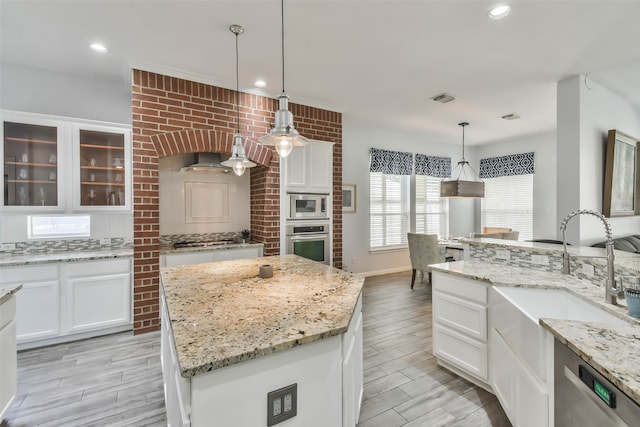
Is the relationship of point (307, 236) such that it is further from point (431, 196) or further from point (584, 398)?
point (431, 196)

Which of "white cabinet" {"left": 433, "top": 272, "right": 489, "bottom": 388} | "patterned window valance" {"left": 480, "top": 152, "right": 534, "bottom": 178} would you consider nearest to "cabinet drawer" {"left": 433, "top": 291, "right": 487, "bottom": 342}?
"white cabinet" {"left": 433, "top": 272, "right": 489, "bottom": 388}


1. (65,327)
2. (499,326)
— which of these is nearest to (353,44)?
(499,326)

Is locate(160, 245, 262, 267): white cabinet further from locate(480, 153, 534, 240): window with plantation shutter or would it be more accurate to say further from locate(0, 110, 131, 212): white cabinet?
locate(480, 153, 534, 240): window with plantation shutter

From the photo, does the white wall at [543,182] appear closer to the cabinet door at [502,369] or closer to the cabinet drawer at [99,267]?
the cabinet door at [502,369]

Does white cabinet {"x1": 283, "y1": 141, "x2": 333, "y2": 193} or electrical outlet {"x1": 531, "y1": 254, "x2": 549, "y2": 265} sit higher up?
white cabinet {"x1": 283, "y1": 141, "x2": 333, "y2": 193}

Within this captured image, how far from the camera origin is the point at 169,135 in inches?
128

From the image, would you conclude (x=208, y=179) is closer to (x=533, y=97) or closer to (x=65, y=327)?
(x=65, y=327)

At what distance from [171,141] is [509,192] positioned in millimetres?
6655

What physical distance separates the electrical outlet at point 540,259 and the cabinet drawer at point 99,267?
3.77 metres

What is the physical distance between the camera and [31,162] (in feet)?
9.75

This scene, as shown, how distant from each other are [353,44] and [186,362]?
2.72 m

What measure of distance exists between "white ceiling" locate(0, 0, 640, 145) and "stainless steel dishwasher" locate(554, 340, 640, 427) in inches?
89.9

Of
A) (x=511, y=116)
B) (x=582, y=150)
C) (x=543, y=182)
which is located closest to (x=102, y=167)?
(x=582, y=150)

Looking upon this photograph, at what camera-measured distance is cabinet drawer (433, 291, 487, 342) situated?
2145 millimetres
